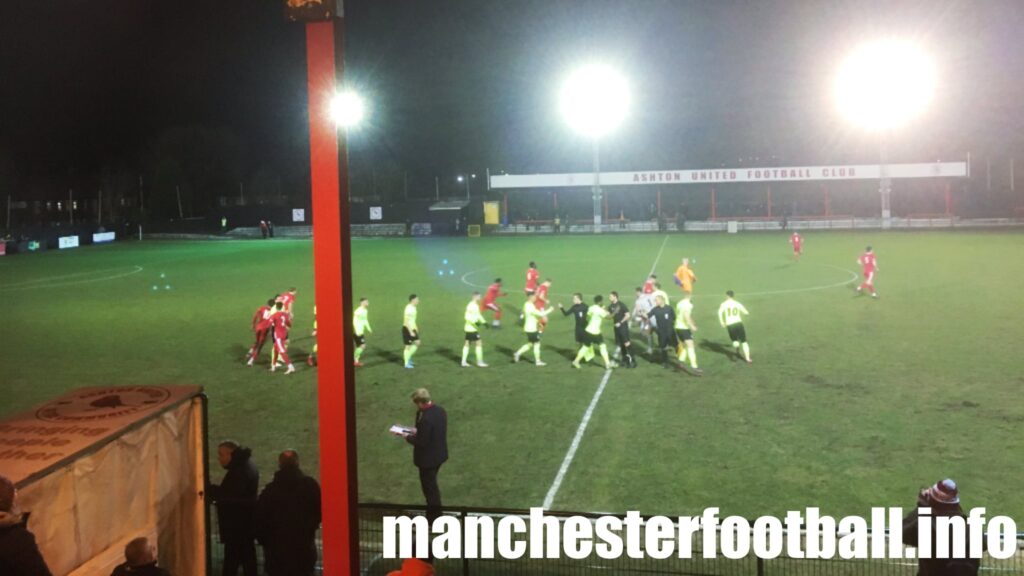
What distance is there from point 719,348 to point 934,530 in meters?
13.4

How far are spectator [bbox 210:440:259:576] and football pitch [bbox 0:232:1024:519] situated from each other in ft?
10.7

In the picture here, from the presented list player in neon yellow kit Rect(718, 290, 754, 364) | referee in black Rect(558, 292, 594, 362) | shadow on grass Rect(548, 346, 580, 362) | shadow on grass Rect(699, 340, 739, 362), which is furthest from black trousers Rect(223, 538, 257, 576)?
shadow on grass Rect(699, 340, 739, 362)

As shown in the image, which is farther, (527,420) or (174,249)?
(174,249)

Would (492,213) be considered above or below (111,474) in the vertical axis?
above

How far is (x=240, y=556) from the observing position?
7.41 m

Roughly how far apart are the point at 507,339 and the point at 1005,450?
12162mm

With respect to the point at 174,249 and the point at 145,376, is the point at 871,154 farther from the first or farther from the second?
the point at 145,376

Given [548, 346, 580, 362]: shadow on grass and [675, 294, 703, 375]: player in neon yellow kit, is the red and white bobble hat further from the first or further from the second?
[548, 346, 580, 362]: shadow on grass

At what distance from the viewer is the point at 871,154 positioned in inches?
2815

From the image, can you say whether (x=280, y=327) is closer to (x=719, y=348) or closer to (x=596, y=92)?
(x=719, y=348)

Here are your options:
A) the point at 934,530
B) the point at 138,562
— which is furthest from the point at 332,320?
the point at 934,530

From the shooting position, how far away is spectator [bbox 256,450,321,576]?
682cm

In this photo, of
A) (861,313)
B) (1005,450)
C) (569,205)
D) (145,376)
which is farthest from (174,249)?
(1005,450)

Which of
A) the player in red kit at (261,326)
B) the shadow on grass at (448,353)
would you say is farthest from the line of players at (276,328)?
the shadow on grass at (448,353)
